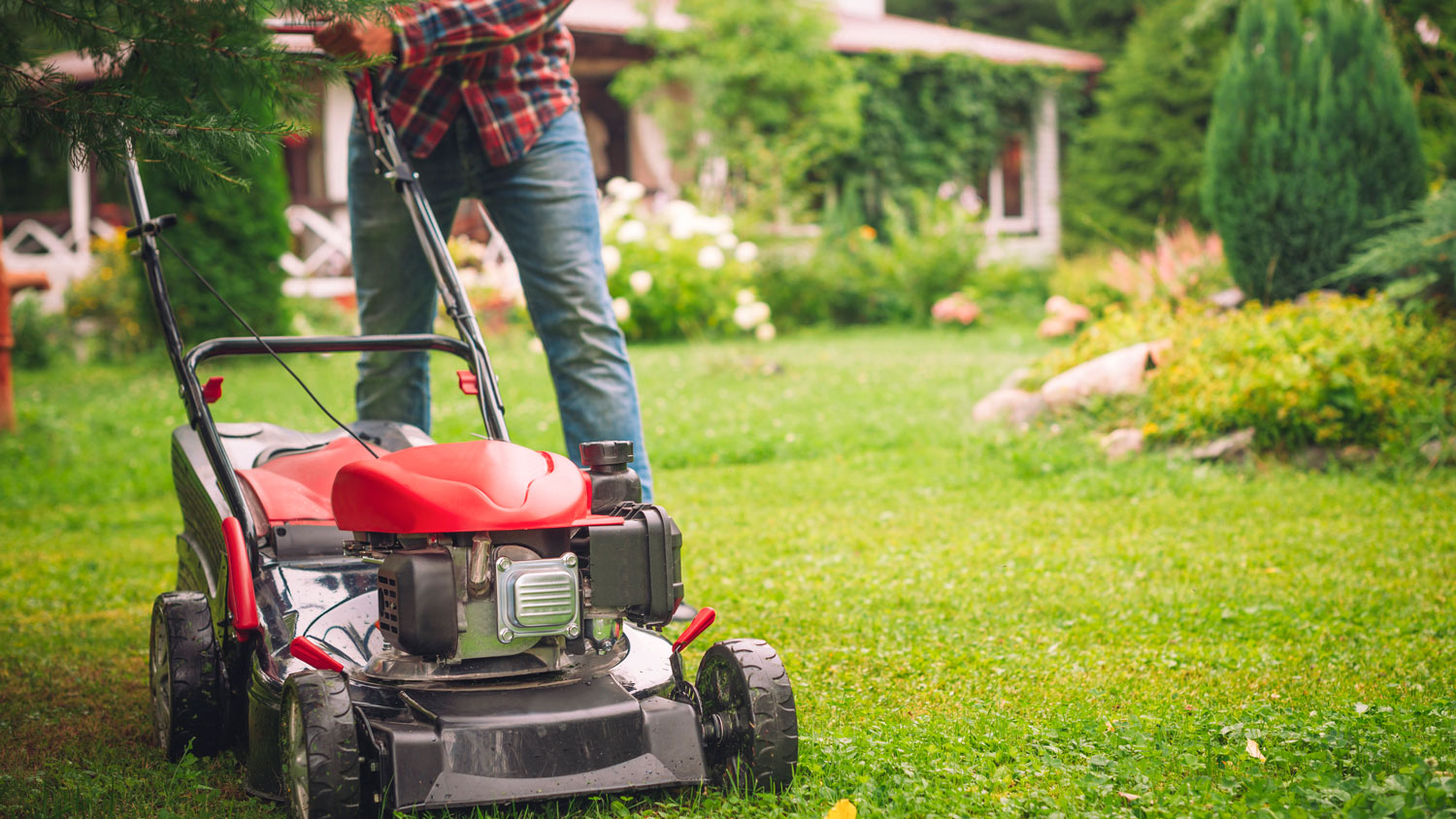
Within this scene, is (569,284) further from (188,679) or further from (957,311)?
(957,311)

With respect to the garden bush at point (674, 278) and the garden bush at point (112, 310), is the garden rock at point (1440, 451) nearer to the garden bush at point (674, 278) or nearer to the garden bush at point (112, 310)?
the garden bush at point (674, 278)

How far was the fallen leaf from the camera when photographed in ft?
7.22

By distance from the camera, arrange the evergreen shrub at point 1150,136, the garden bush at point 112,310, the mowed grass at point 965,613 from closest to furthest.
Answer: the mowed grass at point 965,613, the garden bush at point 112,310, the evergreen shrub at point 1150,136

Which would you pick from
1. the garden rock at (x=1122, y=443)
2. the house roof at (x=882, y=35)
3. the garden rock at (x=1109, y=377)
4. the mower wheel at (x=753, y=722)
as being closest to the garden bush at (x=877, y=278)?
the house roof at (x=882, y=35)

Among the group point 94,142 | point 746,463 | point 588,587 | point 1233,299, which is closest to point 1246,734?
point 588,587

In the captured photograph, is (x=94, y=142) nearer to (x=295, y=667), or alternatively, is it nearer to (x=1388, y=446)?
(x=295, y=667)

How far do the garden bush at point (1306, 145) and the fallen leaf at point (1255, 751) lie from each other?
5218 millimetres

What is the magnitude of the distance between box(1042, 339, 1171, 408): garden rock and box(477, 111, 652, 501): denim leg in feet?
10.9

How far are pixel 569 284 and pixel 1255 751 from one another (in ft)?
5.84

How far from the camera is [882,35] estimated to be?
17.4 metres

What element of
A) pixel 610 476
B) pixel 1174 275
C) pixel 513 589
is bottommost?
pixel 513 589

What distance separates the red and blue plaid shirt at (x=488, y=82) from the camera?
10.2 feet

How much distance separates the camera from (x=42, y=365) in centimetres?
1129

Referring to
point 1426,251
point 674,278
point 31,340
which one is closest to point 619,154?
point 674,278
